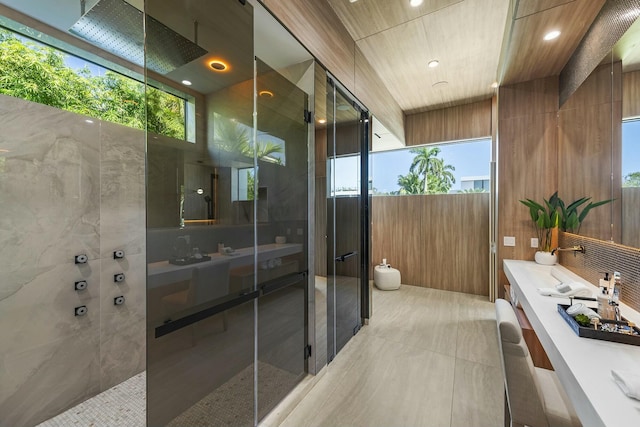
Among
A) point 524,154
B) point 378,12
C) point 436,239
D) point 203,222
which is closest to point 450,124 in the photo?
point 524,154

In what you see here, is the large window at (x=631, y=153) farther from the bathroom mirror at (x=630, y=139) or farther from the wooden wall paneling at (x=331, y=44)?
the wooden wall paneling at (x=331, y=44)

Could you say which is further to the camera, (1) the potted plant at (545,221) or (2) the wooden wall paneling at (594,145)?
(1) the potted plant at (545,221)

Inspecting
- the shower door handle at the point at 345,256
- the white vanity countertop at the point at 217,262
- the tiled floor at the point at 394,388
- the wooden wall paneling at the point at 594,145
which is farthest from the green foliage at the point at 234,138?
the wooden wall paneling at the point at 594,145

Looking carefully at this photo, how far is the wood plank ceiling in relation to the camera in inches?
83.4

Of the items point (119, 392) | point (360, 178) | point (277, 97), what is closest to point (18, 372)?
point (119, 392)

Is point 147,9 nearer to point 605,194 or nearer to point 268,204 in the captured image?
point 268,204

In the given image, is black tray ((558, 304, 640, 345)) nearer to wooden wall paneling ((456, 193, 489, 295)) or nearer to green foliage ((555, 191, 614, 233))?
green foliage ((555, 191, 614, 233))

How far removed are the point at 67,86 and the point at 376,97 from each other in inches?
129

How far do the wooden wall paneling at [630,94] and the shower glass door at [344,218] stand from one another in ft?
6.86

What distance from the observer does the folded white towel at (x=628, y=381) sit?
81cm

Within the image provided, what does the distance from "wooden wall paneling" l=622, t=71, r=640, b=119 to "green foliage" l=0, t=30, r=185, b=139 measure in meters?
2.66

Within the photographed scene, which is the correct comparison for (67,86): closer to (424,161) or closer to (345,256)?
(345,256)

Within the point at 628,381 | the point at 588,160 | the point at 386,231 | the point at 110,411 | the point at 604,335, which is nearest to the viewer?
the point at 628,381

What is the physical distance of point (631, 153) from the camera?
160cm
